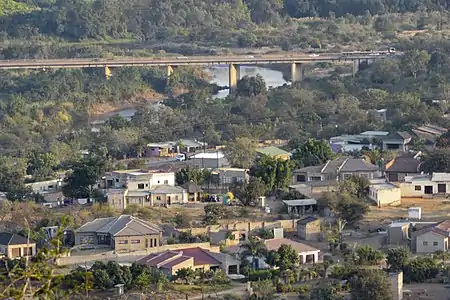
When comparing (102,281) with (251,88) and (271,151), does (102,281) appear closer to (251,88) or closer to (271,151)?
(271,151)

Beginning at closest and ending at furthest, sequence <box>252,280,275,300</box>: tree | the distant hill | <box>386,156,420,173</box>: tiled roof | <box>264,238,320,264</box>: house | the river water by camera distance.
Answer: <box>252,280,275,300</box>: tree
<box>264,238,320,264</box>: house
<box>386,156,420,173</box>: tiled roof
the river water
the distant hill

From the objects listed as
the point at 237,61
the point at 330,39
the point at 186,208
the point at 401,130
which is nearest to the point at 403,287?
the point at 186,208

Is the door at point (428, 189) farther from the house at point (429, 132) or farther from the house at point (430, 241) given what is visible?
the house at point (429, 132)

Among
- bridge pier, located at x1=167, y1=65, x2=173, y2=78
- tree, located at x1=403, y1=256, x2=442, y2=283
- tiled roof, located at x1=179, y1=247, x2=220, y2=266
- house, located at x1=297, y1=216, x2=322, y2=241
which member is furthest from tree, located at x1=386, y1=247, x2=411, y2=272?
bridge pier, located at x1=167, y1=65, x2=173, y2=78

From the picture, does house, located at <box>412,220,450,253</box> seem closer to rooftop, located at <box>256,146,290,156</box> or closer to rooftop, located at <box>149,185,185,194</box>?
rooftop, located at <box>149,185,185,194</box>

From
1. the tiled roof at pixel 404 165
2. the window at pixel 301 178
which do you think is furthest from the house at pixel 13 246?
the tiled roof at pixel 404 165
